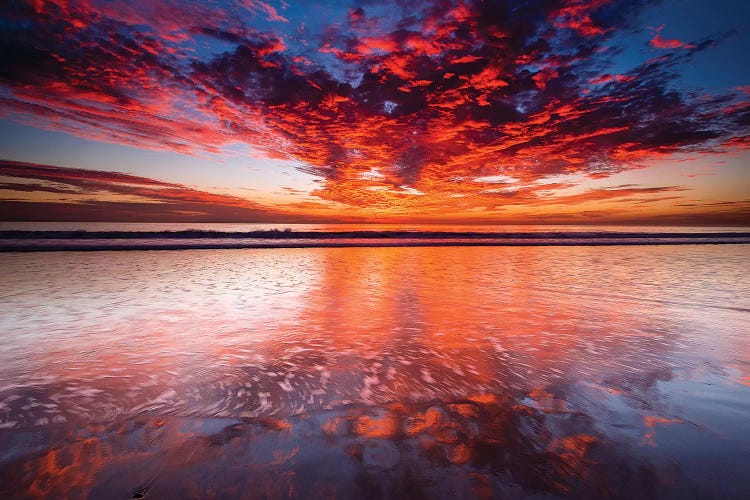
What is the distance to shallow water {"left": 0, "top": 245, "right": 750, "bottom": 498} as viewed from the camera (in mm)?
2104

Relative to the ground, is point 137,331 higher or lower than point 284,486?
lower

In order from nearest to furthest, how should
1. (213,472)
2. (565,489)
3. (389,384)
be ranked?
(565,489), (213,472), (389,384)

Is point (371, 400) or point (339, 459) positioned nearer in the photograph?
point (339, 459)

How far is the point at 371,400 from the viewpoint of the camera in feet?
10.2

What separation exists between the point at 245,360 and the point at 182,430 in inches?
58.1

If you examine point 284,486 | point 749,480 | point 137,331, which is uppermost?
point 749,480

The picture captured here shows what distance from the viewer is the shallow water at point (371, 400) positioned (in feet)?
6.90

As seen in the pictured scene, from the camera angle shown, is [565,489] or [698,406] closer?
[565,489]

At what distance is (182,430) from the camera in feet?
8.48

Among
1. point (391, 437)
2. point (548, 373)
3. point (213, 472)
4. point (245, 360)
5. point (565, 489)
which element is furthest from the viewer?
point (245, 360)

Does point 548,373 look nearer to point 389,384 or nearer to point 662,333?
point 389,384

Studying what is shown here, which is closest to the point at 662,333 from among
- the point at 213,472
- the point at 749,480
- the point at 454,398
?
the point at 749,480

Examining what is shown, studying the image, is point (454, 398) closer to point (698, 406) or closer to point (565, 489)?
point (565, 489)

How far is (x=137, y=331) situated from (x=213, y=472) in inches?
154
